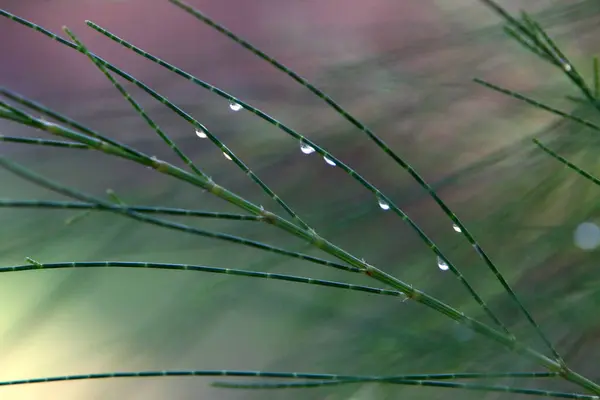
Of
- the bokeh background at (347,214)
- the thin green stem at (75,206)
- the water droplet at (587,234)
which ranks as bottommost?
the thin green stem at (75,206)

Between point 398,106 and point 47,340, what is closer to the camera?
point 398,106

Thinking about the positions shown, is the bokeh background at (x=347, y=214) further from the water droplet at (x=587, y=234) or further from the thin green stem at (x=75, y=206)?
the thin green stem at (x=75, y=206)

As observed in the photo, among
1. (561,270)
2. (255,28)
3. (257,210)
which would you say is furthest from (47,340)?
(257,210)

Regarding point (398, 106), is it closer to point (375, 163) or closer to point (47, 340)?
point (375, 163)

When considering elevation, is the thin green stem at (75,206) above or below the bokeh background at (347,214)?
below

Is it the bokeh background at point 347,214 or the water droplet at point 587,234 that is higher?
the bokeh background at point 347,214

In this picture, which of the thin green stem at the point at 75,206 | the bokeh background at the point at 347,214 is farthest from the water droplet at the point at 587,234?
the thin green stem at the point at 75,206

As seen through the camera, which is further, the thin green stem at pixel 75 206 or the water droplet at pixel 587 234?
the water droplet at pixel 587 234

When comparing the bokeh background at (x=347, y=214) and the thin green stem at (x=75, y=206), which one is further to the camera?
the bokeh background at (x=347, y=214)

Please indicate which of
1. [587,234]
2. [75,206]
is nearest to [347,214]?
[587,234]
